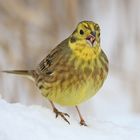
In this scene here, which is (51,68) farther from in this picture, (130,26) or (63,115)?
(130,26)

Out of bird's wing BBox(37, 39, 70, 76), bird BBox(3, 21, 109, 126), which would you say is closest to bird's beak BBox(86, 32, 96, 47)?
bird BBox(3, 21, 109, 126)

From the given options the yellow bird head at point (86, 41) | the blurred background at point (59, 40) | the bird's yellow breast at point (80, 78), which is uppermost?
the yellow bird head at point (86, 41)

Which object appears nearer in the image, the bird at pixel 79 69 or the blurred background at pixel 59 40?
the bird at pixel 79 69

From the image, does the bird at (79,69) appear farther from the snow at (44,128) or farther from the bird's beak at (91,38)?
the snow at (44,128)

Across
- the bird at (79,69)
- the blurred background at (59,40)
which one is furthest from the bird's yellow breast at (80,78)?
the blurred background at (59,40)

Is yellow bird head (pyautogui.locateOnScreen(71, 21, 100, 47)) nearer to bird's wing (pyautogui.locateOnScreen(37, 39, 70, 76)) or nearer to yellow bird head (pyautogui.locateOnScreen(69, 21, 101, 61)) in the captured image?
yellow bird head (pyautogui.locateOnScreen(69, 21, 101, 61))
